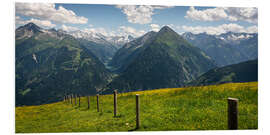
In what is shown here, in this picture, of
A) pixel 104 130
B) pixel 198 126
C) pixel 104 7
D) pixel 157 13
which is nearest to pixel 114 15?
pixel 104 7

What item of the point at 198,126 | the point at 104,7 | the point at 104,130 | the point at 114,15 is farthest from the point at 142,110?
the point at 114,15

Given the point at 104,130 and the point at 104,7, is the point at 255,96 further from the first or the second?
the point at 104,7

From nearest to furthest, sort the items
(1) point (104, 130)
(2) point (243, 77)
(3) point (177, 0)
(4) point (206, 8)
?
(1) point (104, 130) → (3) point (177, 0) → (4) point (206, 8) → (2) point (243, 77)

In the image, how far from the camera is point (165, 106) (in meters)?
14.1

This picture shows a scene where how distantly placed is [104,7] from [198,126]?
16.6 metres

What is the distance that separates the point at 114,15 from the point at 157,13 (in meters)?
5.39

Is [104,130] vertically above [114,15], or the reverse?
[114,15]
